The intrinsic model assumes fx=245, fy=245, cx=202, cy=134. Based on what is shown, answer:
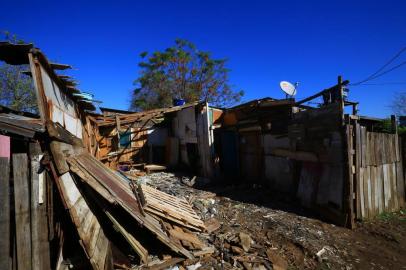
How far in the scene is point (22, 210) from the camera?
3.27 m

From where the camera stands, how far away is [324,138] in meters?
7.25

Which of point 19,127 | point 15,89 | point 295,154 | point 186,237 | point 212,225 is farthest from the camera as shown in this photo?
point 15,89

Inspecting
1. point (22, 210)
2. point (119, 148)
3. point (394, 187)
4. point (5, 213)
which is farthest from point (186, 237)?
point (119, 148)

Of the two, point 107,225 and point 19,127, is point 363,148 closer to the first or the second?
point 107,225

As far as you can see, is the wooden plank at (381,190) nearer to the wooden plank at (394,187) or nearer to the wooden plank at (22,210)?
the wooden plank at (394,187)

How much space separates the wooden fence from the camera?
6.75 meters

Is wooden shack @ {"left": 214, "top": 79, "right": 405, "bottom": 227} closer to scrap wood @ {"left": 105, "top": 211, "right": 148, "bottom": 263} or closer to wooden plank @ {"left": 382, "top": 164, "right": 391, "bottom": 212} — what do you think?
wooden plank @ {"left": 382, "top": 164, "right": 391, "bottom": 212}

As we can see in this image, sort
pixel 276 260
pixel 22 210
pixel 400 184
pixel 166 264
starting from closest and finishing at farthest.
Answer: pixel 22 210
pixel 166 264
pixel 276 260
pixel 400 184

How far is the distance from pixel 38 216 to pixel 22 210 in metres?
0.21

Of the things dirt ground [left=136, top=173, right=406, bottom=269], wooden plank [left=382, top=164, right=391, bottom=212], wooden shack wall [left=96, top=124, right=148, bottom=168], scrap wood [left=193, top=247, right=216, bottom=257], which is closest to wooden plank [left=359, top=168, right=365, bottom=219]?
dirt ground [left=136, top=173, right=406, bottom=269]

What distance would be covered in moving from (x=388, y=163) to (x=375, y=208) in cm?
160

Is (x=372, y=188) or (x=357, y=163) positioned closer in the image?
(x=357, y=163)

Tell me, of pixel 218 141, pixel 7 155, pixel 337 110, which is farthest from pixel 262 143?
pixel 7 155

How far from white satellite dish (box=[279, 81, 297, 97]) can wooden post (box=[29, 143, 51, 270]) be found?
29.3 feet
